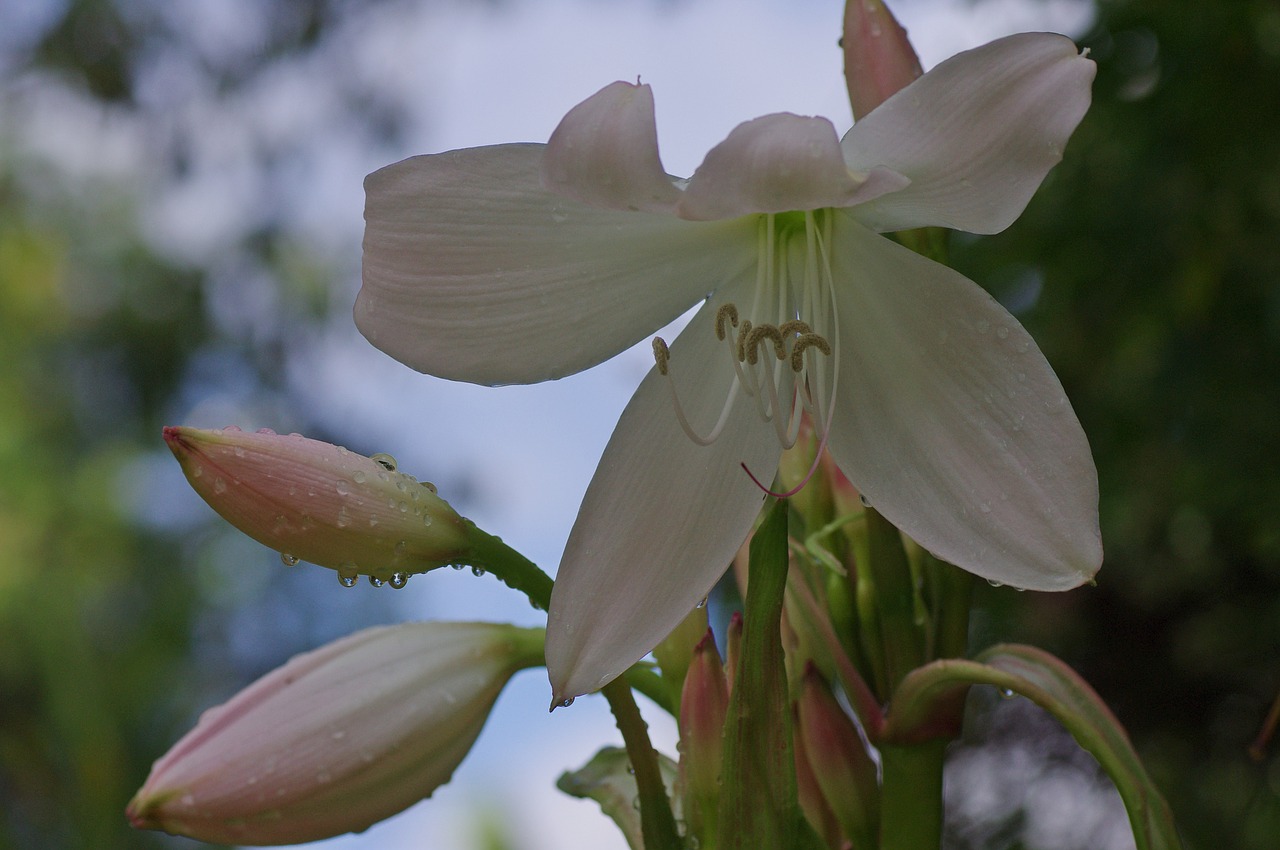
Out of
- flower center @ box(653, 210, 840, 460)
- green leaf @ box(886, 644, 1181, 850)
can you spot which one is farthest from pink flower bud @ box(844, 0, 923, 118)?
green leaf @ box(886, 644, 1181, 850)

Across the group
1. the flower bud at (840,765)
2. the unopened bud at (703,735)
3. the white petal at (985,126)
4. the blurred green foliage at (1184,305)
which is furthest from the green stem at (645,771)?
the blurred green foliage at (1184,305)

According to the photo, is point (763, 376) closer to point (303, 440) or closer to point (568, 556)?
point (568, 556)

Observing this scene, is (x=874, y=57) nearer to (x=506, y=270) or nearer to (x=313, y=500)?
(x=506, y=270)

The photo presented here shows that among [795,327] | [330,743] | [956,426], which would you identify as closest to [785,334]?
[795,327]

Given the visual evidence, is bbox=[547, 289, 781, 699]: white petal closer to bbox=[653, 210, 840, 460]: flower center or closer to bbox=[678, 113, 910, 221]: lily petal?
bbox=[653, 210, 840, 460]: flower center

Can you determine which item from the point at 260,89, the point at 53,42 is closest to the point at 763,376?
the point at 260,89

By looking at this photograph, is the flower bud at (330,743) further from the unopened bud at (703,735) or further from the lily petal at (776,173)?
the lily petal at (776,173)
